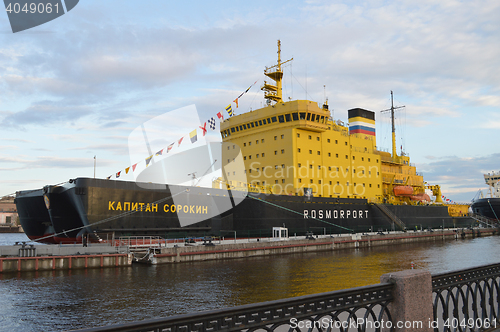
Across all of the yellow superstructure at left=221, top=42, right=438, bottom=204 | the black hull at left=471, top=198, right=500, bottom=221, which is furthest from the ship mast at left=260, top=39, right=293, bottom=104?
the black hull at left=471, top=198, right=500, bottom=221

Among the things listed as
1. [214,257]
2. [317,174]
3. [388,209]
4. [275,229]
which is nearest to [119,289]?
[214,257]

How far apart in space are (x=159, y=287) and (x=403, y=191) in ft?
116

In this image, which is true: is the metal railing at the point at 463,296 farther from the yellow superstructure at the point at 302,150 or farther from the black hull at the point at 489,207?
the black hull at the point at 489,207

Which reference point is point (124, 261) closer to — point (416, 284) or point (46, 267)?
point (46, 267)

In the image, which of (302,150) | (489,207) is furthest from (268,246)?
(489,207)

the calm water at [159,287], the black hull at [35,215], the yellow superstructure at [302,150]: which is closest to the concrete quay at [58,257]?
the calm water at [159,287]

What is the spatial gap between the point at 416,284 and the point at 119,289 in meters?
13.7

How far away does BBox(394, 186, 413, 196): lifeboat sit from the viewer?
142 ft

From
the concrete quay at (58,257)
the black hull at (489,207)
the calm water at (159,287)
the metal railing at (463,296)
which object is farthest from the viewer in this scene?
the black hull at (489,207)

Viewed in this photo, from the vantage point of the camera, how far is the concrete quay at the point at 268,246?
2348 centimetres

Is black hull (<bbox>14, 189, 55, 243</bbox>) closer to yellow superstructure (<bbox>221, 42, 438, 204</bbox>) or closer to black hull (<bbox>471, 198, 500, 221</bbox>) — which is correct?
yellow superstructure (<bbox>221, 42, 438, 204</bbox>)

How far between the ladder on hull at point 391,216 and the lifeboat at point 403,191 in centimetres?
325

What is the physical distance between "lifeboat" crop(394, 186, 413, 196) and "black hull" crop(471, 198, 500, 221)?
31.6m

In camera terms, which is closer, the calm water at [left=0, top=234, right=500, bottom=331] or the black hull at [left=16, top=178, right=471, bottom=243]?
the calm water at [left=0, top=234, right=500, bottom=331]
